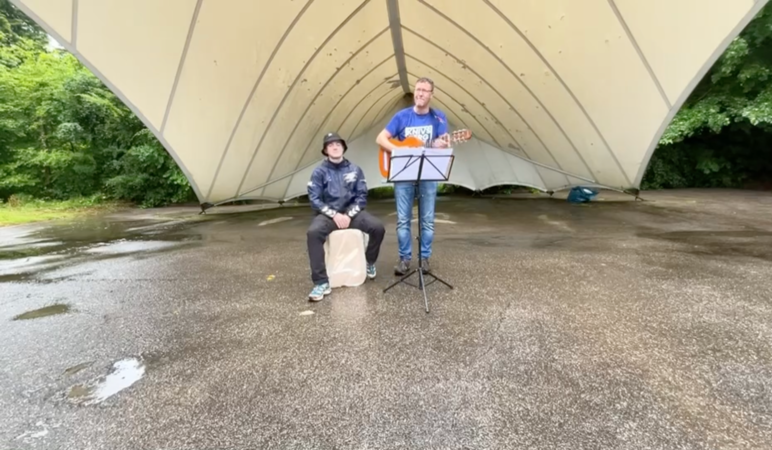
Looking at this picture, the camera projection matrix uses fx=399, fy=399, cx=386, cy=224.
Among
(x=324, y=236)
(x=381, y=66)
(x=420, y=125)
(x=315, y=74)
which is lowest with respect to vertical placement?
(x=324, y=236)

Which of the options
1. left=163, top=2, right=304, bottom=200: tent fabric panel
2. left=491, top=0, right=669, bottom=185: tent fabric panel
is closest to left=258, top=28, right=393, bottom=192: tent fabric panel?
left=163, top=2, right=304, bottom=200: tent fabric panel

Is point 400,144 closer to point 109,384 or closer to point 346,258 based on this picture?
point 346,258

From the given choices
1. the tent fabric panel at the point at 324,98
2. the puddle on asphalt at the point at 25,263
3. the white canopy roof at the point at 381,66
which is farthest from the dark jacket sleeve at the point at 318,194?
the tent fabric panel at the point at 324,98

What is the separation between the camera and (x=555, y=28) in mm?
6164

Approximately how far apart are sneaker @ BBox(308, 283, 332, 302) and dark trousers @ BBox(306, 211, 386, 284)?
4 centimetres

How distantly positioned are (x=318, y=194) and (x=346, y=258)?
0.63m

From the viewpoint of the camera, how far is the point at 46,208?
13.6m

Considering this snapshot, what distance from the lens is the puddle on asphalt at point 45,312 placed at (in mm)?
3127

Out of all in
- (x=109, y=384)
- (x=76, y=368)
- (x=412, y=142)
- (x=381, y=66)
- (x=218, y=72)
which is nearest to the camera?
(x=109, y=384)

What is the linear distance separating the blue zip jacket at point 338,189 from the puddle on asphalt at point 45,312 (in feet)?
7.19

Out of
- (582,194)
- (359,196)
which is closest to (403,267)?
(359,196)

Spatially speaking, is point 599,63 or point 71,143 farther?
point 71,143

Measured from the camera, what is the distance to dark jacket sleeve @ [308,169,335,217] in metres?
3.49

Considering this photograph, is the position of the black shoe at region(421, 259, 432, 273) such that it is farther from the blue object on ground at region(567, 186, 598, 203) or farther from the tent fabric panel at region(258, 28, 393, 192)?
the blue object on ground at region(567, 186, 598, 203)
